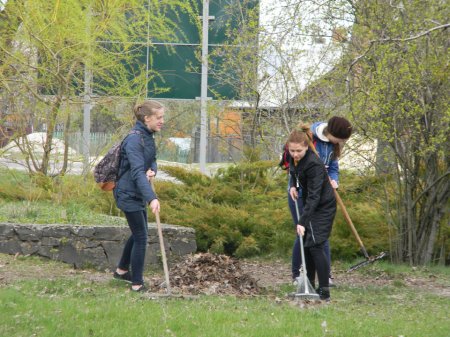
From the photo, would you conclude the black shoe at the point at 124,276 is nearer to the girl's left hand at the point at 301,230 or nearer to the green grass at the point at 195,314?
the green grass at the point at 195,314

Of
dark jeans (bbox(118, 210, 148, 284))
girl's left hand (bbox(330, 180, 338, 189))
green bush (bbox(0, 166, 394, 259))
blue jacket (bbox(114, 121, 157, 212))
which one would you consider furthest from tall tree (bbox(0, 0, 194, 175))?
girl's left hand (bbox(330, 180, 338, 189))

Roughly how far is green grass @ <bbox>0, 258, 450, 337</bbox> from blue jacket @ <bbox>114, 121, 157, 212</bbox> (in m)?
0.81

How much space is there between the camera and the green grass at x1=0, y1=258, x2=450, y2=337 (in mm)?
5801

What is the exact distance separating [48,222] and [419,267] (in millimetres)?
4596

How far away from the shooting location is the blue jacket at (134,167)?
7.27 meters

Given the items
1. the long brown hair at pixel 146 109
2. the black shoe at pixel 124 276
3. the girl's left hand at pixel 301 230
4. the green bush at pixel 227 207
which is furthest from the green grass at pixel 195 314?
the green bush at pixel 227 207

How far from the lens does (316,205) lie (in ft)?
24.2

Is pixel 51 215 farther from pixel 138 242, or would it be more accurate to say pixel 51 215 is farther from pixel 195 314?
pixel 195 314

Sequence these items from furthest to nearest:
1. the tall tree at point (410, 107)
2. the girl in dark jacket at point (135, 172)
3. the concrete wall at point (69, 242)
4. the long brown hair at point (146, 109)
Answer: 1. the concrete wall at point (69, 242)
2. the tall tree at point (410, 107)
3. the long brown hair at point (146, 109)
4. the girl in dark jacket at point (135, 172)

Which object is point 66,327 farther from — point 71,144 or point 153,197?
point 71,144

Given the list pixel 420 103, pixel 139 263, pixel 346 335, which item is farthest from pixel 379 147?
pixel 346 335

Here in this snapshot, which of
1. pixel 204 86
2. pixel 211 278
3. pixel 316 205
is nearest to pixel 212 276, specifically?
pixel 211 278

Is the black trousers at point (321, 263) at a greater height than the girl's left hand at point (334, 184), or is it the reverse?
the girl's left hand at point (334, 184)

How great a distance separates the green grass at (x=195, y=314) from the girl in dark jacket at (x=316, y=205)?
36cm
